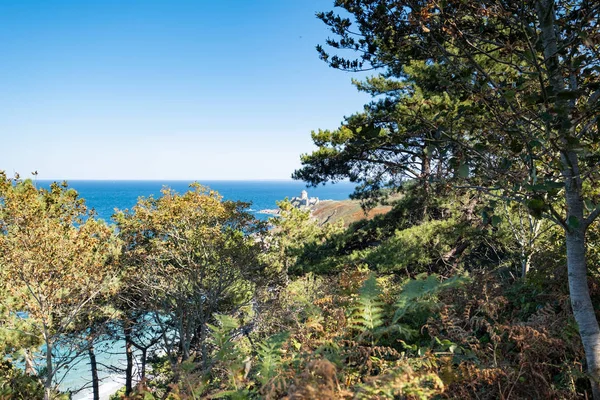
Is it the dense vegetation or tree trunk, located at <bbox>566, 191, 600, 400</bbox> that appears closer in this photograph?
the dense vegetation

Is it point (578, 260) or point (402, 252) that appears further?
point (402, 252)

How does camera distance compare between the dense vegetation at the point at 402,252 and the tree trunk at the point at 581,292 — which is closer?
the dense vegetation at the point at 402,252

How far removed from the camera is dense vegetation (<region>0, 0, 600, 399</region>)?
2.29m

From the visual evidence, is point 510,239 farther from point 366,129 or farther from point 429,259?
point 366,129

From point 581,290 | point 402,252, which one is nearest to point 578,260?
point 581,290

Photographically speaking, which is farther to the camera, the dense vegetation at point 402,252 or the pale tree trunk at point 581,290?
the pale tree trunk at point 581,290

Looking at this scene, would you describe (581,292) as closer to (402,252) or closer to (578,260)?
(578,260)

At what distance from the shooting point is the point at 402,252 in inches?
424

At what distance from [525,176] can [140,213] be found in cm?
1194

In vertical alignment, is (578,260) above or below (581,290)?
above

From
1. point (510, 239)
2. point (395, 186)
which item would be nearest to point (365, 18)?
point (510, 239)

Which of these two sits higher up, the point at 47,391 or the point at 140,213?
the point at 140,213

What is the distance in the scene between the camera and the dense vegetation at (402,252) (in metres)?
2.29

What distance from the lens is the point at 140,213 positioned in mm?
12008
